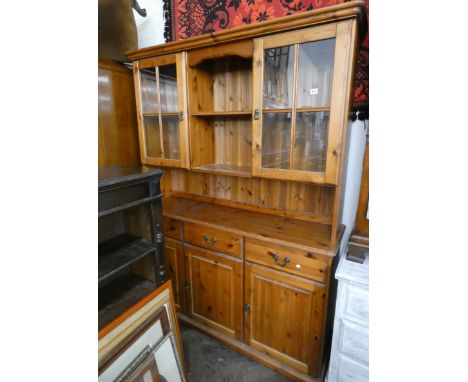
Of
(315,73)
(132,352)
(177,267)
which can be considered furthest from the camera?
(177,267)

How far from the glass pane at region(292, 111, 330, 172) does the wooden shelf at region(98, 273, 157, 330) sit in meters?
0.96

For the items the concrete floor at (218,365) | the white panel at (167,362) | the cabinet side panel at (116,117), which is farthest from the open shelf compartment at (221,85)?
the concrete floor at (218,365)

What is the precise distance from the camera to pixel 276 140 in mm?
1284

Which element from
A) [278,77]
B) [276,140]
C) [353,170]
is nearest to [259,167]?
[276,140]

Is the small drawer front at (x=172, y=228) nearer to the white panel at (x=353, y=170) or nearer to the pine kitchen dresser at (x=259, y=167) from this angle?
the pine kitchen dresser at (x=259, y=167)

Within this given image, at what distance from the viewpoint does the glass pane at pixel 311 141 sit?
117 cm

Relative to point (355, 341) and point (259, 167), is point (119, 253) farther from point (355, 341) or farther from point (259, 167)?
point (355, 341)

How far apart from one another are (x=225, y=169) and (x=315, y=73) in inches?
28.9

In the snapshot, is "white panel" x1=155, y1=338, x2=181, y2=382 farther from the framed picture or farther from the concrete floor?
the concrete floor

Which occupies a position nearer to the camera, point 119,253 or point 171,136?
point 119,253

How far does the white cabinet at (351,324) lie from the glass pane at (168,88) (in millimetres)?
1338
